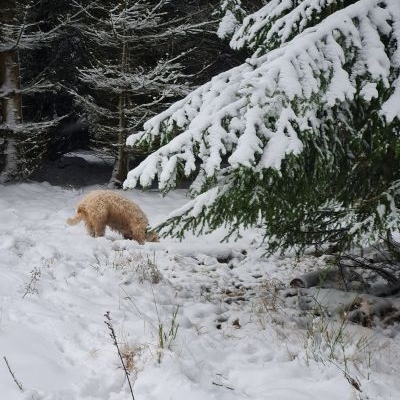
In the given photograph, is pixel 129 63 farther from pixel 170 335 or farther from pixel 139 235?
pixel 170 335

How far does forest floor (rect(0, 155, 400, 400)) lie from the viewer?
8.99 ft

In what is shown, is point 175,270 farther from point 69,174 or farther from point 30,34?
point 69,174

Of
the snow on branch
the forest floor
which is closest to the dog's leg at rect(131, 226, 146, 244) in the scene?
the forest floor

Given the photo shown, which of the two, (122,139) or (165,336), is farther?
(122,139)

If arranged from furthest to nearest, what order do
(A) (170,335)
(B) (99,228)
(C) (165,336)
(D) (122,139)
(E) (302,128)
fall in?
(D) (122,139) → (B) (99,228) → (A) (170,335) → (C) (165,336) → (E) (302,128)

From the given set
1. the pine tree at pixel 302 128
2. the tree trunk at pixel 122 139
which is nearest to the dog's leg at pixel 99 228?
the pine tree at pixel 302 128

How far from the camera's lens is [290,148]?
2719 millimetres

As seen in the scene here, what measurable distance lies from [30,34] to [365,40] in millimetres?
11568

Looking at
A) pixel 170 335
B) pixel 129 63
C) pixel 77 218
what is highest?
pixel 129 63

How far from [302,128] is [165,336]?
182 cm

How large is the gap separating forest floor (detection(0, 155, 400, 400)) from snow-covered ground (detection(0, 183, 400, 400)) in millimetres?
11

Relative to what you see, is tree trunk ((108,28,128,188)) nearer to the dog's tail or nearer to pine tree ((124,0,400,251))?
the dog's tail

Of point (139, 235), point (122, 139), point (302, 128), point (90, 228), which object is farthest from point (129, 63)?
point (302, 128)

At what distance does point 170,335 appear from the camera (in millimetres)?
3316
